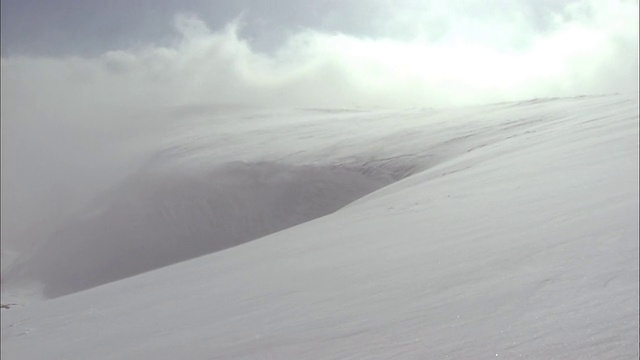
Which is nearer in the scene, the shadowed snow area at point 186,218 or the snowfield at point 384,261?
the snowfield at point 384,261

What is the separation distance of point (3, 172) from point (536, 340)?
29703mm

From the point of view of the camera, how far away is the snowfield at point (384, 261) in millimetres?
3857

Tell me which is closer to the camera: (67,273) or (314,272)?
(314,272)

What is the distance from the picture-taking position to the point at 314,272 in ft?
20.2

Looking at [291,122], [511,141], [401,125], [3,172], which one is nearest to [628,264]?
[511,141]

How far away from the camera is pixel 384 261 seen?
5930mm

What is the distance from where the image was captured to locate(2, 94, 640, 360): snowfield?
3857 mm

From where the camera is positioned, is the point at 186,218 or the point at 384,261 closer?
the point at 384,261

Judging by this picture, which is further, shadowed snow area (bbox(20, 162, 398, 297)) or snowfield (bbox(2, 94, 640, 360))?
shadowed snow area (bbox(20, 162, 398, 297))

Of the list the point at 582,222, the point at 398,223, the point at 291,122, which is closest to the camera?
the point at 582,222

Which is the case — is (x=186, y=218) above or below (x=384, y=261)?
above

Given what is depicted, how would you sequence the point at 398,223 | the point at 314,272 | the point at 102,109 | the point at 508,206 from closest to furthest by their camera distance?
the point at 314,272
the point at 508,206
the point at 398,223
the point at 102,109

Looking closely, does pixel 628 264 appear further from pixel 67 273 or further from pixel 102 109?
pixel 102 109

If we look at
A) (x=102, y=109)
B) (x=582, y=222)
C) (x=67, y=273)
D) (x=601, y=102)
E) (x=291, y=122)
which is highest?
(x=102, y=109)
